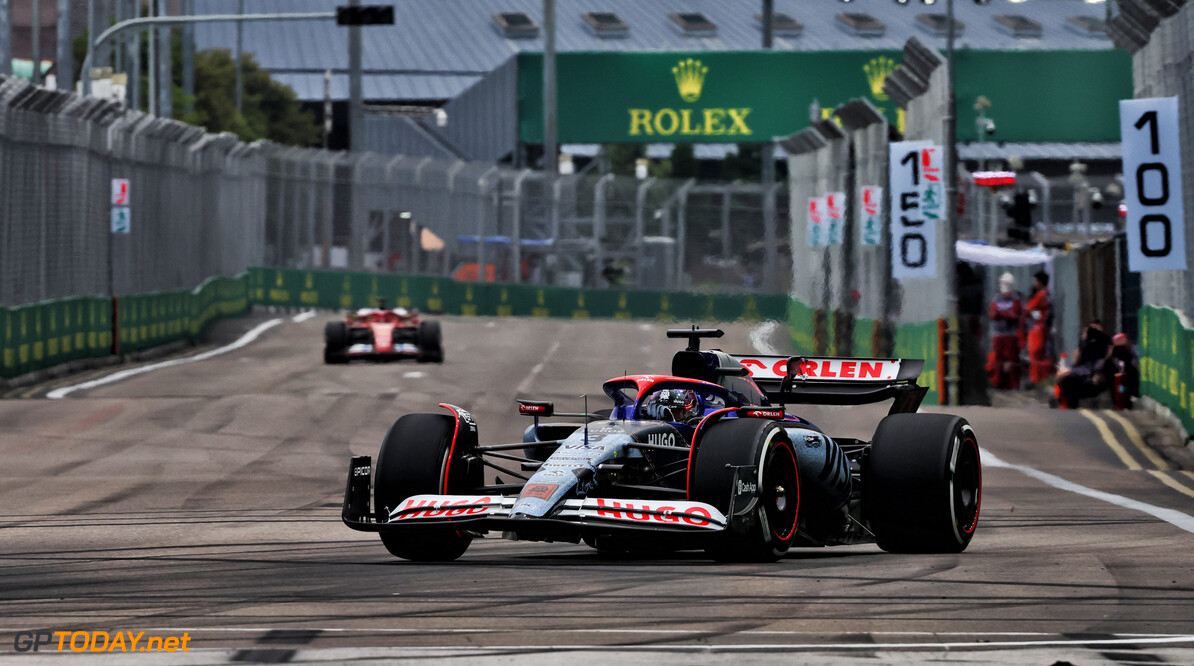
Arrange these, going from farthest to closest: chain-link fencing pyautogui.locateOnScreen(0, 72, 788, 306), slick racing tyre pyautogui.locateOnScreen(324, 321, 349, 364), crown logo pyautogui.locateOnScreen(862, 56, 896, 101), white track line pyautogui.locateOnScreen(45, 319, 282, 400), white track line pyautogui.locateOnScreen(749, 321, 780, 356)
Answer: crown logo pyautogui.locateOnScreen(862, 56, 896, 101), chain-link fencing pyautogui.locateOnScreen(0, 72, 788, 306), white track line pyautogui.locateOnScreen(749, 321, 780, 356), slick racing tyre pyautogui.locateOnScreen(324, 321, 349, 364), white track line pyautogui.locateOnScreen(45, 319, 282, 400)

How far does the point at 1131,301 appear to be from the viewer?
2516 centimetres

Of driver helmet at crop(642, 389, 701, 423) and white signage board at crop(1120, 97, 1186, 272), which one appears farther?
white signage board at crop(1120, 97, 1186, 272)

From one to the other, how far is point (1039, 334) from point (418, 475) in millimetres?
21290

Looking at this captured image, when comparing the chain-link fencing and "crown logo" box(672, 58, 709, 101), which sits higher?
"crown logo" box(672, 58, 709, 101)

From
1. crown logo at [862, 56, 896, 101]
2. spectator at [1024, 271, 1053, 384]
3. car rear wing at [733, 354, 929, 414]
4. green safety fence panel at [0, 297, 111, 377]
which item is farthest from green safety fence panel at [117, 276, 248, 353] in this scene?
crown logo at [862, 56, 896, 101]

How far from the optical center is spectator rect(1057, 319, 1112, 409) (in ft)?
76.0

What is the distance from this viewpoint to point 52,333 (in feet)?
83.3

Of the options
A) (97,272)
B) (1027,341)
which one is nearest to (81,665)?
(97,272)

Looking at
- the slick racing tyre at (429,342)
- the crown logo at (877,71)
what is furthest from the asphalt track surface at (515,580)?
the crown logo at (877,71)

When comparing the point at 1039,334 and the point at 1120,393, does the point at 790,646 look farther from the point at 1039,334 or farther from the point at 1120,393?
the point at 1039,334

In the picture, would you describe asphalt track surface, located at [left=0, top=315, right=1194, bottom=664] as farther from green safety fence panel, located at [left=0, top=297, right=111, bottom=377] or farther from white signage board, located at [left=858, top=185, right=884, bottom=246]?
white signage board, located at [left=858, top=185, right=884, bottom=246]

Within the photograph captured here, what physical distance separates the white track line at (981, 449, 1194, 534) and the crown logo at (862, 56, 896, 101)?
127 feet

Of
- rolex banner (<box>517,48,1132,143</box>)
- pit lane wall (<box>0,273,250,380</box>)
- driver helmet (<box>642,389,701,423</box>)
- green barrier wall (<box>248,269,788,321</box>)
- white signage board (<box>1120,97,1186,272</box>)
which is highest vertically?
rolex banner (<box>517,48,1132,143</box>)

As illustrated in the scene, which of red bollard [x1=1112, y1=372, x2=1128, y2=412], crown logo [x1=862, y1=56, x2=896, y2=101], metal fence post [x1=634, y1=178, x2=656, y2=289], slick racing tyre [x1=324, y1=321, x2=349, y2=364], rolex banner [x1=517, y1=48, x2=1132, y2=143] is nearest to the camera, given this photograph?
red bollard [x1=1112, y1=372, x2=1128, y2=412]
